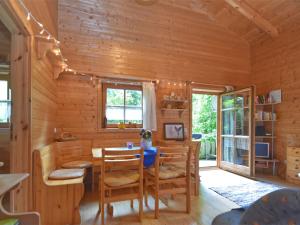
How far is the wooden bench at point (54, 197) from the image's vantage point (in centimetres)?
215

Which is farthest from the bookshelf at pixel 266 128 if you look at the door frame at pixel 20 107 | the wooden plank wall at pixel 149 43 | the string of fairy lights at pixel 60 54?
the door frame at pixel 20 107

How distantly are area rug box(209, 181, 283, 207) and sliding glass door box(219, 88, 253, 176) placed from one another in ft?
2.32

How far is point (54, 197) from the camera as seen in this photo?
2.24 metres

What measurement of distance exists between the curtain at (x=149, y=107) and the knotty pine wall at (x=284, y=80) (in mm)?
2982

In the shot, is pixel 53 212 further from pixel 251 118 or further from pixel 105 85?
pixel 251 118

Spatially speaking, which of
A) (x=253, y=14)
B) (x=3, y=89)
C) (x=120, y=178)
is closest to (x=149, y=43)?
(x=253, y=14)

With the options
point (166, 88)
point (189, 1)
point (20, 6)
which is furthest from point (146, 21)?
point (20, 6)

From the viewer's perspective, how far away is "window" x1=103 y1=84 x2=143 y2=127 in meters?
4.14

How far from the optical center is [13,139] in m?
1.93

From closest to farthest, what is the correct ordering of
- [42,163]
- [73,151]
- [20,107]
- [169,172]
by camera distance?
[20,107], [42,163], [169,172], [73,151]

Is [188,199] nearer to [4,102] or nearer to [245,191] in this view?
[245,191]

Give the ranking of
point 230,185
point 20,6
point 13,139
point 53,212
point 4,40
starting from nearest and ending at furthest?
point 20,6 < point 13,139 < point 53,212 < point 4,40 < point 230,185

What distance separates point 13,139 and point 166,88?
3.29 metres

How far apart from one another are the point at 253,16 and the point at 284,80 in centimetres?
165
